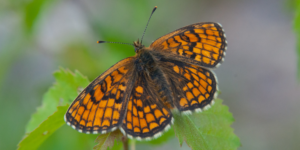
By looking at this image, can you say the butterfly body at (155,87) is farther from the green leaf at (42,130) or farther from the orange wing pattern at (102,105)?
the green leaf at (42,130)

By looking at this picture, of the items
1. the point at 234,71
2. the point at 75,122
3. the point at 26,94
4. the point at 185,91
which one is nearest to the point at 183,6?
the point at 234,71

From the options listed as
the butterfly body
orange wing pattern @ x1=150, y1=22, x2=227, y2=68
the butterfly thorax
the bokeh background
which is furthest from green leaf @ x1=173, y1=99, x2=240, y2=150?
the bokeh background

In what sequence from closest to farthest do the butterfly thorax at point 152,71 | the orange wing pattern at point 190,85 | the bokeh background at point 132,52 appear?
the orange wing pattern at point 190,85 < the butterfly thorax at point 152,71 < the bokeh background at point 132,52

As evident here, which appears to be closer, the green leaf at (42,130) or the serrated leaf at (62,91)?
the green leaf at (42,130)

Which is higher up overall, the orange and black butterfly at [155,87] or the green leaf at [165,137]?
the orange and black butterfly at [155,87]

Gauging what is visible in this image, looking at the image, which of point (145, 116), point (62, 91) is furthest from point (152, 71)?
point (62, 91)

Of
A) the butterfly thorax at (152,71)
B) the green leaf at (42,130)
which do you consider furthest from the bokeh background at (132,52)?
the butterfly thorax at (152,71)

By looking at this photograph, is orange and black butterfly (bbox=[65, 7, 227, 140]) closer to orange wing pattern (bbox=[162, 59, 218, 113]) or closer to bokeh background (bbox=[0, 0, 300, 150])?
orange wing pattern (bbox=[162, 59, 218, 113])

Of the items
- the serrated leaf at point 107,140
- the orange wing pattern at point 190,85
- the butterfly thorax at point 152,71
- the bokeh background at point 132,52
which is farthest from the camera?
the bokeh background at point 132,52
